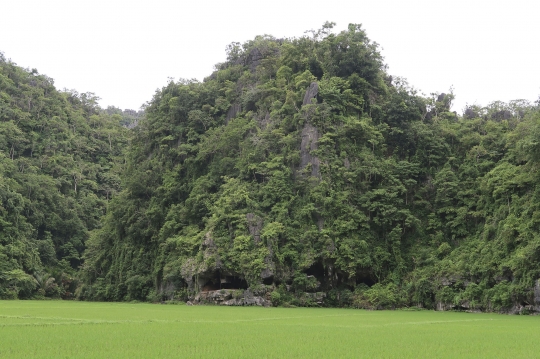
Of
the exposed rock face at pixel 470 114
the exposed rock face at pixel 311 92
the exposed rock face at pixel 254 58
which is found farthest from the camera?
the exposed rock face at pixel 254 58

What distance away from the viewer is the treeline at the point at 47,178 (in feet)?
151

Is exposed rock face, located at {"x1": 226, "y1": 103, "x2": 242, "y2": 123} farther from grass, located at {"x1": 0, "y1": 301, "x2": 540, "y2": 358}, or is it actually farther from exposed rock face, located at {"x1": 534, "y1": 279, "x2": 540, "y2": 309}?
grass, located at {"x1": 0, "y1": 301, "x2": 540, "y2": 358}

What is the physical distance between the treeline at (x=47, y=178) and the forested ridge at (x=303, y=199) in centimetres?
27

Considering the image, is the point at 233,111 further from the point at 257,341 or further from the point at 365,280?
the point at 257,341

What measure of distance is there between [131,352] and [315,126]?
94.9ft

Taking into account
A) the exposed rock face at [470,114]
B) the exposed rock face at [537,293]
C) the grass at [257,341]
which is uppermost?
the exposed rock face at [470,114]

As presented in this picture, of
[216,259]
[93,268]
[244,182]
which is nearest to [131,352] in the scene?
[216,259]

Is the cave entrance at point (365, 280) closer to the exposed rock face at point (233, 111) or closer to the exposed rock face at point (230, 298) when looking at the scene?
the exposed rock face at point (230, 298)

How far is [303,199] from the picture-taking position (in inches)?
1423

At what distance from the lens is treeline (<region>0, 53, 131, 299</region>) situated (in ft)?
151

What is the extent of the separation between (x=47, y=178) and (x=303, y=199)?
1234 inches

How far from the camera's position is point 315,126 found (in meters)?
38.2

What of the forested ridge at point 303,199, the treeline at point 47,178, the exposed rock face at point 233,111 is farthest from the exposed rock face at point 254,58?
the treeline at point 47,178

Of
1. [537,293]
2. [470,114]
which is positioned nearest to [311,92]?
[470,114]
